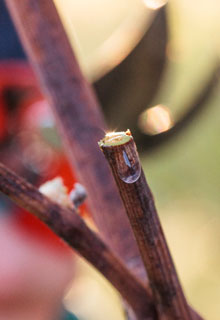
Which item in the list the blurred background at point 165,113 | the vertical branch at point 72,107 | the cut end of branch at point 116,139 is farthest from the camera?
the blurred background at point 165,113

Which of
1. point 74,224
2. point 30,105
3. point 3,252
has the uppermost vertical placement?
point 74,224

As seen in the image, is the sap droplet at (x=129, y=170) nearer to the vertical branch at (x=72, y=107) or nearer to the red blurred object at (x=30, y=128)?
the vertical branch at (x=72, y=107)

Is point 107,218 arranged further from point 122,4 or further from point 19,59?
point 122,4

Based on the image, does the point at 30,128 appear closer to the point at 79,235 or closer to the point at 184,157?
the point at 184,157

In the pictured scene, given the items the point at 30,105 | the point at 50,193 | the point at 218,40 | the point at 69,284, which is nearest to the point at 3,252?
the point at 69,284

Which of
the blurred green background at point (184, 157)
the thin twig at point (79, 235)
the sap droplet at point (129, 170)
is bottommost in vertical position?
the blurred green background at point (184, 157)

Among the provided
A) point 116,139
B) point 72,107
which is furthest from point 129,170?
point 72,107

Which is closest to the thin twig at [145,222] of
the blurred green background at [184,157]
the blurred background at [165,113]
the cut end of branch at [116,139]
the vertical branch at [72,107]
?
the cut end of branch at [116,139]
